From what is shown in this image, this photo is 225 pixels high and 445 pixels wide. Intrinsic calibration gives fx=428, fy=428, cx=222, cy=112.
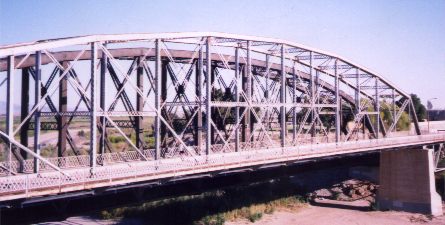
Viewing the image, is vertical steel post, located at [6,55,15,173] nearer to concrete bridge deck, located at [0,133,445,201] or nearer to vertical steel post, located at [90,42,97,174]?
concrete bridge deck, located at [0,133,445,201]

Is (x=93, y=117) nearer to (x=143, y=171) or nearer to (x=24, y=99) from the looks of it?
(x=143, y=171)

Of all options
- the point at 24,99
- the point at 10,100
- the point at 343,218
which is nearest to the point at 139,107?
the point at 24,99

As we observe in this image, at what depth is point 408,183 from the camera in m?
38.8

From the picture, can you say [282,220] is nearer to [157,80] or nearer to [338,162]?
[338,162]

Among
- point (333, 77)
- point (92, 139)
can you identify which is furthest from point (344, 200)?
point (92, 139)

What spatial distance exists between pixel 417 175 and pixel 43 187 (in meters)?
33.6

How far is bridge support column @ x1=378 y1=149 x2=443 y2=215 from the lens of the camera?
3791cm

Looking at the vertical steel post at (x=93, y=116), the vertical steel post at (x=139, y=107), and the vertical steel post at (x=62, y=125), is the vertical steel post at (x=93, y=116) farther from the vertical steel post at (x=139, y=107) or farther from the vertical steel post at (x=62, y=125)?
the vertical steel post at (x=139, y=107)

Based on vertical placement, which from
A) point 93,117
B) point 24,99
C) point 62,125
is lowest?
point 62,125

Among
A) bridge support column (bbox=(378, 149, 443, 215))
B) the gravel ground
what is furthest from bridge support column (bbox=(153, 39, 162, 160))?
bridge support column (bbox=(378, 149, 443, 215))

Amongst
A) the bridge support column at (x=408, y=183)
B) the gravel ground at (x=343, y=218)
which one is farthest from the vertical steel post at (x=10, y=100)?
the bridge support column at (x=408, y=183)

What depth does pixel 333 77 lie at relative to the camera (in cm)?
4297

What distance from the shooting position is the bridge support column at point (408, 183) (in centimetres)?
3791

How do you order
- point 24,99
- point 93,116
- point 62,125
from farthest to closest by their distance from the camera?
point 62,125
point 24,99
point 93,116
